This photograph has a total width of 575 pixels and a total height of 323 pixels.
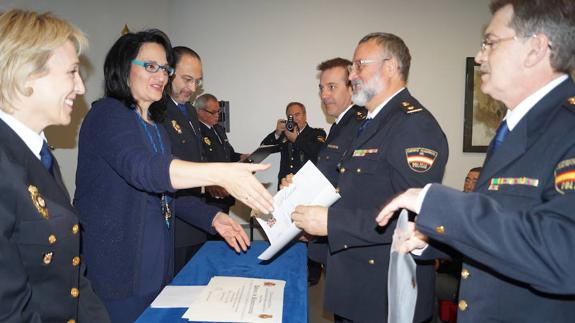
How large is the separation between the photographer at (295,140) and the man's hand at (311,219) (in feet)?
8.81

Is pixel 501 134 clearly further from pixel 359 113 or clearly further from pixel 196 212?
pixel 359 113

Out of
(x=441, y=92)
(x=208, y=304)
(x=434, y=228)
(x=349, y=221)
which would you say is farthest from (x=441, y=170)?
(x=441, y=92)

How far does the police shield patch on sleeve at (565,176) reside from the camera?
909 millimetres

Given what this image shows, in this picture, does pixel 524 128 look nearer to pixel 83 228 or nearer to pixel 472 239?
pixel 472 239

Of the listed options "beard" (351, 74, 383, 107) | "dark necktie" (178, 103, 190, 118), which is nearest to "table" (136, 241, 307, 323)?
"beard" (351, 74, 383, 107)

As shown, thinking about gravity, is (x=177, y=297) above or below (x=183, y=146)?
below

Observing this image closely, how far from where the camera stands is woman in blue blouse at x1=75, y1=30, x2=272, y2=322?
1398 mm

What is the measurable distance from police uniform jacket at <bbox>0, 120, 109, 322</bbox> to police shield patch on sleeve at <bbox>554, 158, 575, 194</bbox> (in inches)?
47.4

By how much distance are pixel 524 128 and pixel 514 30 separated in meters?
0.29

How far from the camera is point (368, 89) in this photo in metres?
2.15

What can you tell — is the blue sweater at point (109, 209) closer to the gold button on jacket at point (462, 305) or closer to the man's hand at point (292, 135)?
the gold button on jacket at point (462, 305)

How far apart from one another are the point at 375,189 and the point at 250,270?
66cm

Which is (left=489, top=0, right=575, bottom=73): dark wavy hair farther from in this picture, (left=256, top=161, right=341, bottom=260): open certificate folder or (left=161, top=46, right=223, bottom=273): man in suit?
(left=161, top=46, right=223, bottom=273): man in suit

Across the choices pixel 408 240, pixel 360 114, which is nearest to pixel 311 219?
pixel 408 240
